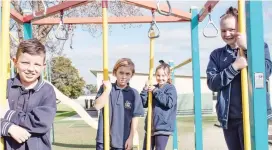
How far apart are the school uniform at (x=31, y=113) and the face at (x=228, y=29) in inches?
40.0

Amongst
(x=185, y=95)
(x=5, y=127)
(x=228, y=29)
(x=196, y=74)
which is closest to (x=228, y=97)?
(x=228, y=29)

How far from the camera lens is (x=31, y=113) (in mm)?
1867

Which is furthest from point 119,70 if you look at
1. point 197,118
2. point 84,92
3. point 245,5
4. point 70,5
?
point 84,92

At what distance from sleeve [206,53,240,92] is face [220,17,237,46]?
178 mm

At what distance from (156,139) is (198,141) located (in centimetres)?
48

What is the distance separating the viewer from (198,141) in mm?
3588

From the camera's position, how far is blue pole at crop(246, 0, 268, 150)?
1690 millimetres

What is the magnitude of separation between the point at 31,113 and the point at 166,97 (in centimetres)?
210

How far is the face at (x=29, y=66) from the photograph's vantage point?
6.26 feet

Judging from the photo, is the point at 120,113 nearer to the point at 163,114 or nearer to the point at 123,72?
the point at 123,72

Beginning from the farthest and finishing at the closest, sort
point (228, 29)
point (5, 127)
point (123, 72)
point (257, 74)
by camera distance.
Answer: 1. point (123, 72)
2. point (228, 29)
3. point (5, 127)
4. point (257, 74)

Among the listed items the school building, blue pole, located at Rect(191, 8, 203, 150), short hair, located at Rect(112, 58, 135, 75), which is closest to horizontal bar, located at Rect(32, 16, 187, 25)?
blue pole, located at Rect(191, 8, 203, 150)

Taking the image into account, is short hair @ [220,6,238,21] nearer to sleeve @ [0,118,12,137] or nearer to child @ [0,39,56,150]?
child @ [0,39,56,150]

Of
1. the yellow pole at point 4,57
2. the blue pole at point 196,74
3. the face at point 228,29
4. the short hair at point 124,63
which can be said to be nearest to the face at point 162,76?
the blue pole at point 196,74
